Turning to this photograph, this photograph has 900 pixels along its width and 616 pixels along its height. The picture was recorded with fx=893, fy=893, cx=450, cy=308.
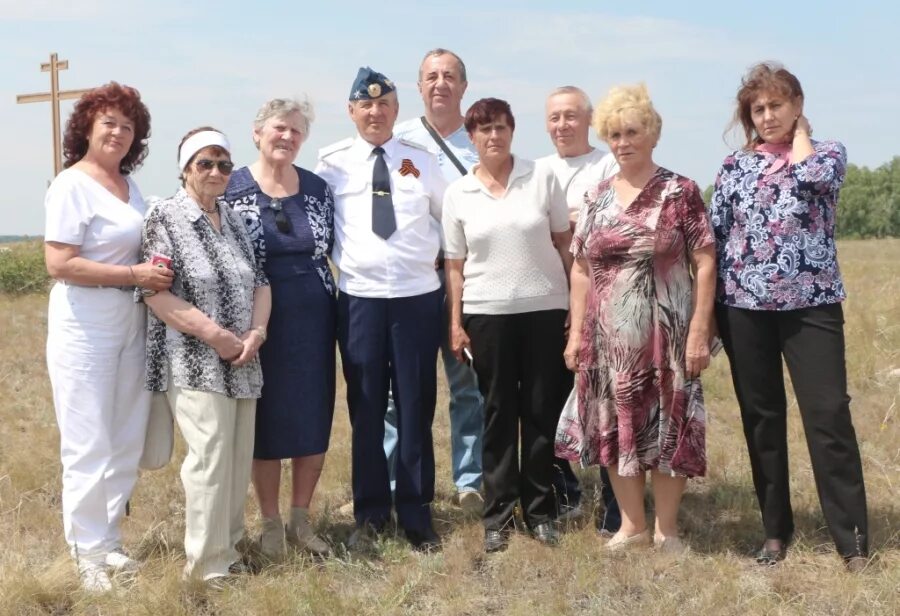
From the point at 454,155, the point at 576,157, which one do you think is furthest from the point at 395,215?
the point at 576,157

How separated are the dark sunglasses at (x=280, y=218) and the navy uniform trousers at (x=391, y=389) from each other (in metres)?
0.48

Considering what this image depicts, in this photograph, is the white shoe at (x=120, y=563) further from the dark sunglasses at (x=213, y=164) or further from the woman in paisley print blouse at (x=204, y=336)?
the dark sunglasses at (x=213, y=164)

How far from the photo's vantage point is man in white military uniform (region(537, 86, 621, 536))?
4887 mm

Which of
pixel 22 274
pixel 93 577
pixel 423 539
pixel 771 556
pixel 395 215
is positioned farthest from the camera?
pixel 22 274

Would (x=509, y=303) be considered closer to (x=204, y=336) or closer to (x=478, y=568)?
(x=478, y=568)

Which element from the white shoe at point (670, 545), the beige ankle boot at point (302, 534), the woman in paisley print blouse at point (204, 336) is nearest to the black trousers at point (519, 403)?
the white shoe at point (670, 545)

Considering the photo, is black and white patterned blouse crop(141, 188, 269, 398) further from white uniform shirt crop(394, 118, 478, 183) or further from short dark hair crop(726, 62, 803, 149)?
short dark hair crop(726, 62, 803, 149)

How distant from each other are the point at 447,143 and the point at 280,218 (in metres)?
1.39

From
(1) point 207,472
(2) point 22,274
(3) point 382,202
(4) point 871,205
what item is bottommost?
(1) point 207,472

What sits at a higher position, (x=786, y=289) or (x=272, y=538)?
(x=786, y=289)

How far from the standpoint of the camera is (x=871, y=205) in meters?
82.5

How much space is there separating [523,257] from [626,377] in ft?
2.58

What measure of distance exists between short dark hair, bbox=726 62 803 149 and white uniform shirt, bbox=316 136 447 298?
1.59m

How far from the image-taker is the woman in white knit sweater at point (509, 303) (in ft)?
14.8
